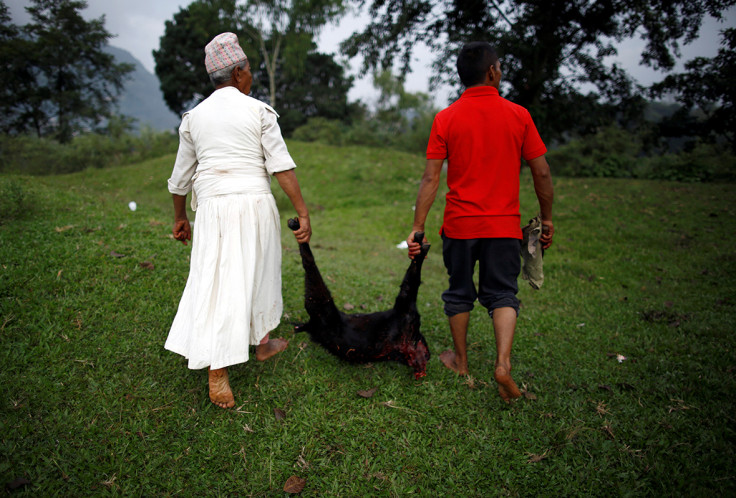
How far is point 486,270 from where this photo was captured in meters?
2.72

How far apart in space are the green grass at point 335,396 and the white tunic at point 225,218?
1.75 feet

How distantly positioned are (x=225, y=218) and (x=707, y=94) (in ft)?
38.7

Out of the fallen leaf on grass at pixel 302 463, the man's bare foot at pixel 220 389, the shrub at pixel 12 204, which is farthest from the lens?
the shrub at pixel 12 204

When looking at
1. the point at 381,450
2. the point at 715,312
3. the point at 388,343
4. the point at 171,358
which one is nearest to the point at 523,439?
the point at 381,450

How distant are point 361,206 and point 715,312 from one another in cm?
873

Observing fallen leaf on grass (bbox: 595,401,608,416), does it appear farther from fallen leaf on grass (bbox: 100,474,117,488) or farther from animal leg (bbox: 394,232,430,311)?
fallen leaf on grass (bbox: 100,474,117,488)

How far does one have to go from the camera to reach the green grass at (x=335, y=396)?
84.5 inches

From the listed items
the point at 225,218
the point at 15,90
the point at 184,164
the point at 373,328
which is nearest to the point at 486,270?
the point at 373,328

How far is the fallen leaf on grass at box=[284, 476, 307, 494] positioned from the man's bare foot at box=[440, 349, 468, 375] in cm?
151

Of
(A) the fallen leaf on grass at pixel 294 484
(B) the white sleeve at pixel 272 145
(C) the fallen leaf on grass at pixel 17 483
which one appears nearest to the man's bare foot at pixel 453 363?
(A) the fallen leaf on grass at pixel 294 484

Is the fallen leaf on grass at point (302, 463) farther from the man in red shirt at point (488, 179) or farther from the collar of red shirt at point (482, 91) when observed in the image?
the collar of red shirt at point (482, 91)

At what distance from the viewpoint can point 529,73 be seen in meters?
11.1

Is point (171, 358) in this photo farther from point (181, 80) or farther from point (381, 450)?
point (181, 80)

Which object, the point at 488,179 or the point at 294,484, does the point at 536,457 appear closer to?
the point at 294,484
